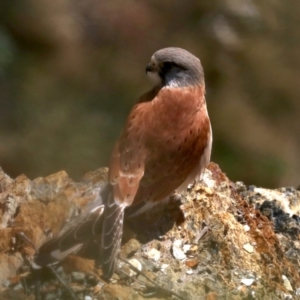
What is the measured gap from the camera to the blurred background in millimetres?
7090

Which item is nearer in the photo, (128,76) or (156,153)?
(156,153)

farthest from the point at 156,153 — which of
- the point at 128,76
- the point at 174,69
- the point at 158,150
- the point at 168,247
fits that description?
the point at 128,76

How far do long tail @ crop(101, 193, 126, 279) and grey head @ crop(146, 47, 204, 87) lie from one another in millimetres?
920

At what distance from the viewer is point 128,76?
8.62 m

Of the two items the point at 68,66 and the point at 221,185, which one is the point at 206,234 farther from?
the point at 68,66

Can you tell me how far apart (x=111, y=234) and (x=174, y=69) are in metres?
1.24

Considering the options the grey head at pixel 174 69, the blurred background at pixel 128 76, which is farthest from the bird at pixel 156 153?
the blurred background at pixel 128 76

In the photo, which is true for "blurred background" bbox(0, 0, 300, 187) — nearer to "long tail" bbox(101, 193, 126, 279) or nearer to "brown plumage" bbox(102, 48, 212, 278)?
"brown plumage" bbox(102, 48, 212, 278)

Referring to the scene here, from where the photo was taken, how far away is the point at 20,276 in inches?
141

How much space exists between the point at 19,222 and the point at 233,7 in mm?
7005

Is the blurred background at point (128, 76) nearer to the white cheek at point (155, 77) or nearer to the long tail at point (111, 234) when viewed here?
the white cheek at point (155, 77)

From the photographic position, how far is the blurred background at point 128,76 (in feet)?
23.3

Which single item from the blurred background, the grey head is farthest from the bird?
the blurred background

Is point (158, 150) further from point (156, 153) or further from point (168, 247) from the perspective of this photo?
point (168, 247)
